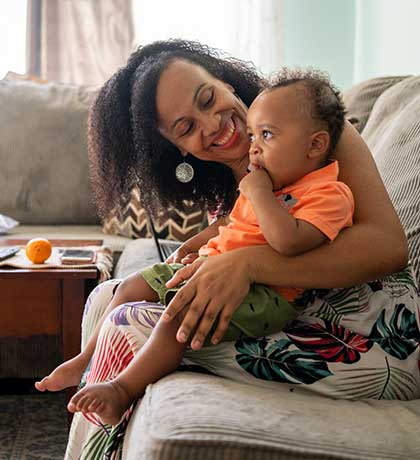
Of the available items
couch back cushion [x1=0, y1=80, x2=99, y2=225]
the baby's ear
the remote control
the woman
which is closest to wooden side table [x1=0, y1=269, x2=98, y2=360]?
the remote control

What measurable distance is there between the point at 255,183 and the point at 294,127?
0.11 m

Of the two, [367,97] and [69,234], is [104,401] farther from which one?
[69,234]

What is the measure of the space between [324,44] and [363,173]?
2.87 m

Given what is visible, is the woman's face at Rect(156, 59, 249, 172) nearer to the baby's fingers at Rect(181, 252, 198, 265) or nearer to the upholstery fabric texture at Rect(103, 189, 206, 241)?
the baby's fingers at Rect(181, 252, 198, 265)

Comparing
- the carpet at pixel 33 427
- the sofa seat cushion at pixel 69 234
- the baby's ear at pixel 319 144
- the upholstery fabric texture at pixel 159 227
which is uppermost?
the baby's ear at pixel 319 144

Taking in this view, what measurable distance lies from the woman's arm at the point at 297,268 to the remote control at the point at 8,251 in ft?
3.78

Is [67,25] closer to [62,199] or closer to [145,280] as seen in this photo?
[62,199]

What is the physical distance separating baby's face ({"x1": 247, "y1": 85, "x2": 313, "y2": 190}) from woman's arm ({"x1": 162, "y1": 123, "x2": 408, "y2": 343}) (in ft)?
0.43

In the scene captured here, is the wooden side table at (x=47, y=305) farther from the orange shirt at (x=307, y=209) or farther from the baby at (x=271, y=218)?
the orange shirt at (x=307, y=209)

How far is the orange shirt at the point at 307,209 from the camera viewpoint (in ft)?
3.82

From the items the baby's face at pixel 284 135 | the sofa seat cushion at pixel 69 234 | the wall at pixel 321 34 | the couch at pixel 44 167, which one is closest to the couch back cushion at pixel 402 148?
the baby's face at pixel 284 135

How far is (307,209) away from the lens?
3.84 feet

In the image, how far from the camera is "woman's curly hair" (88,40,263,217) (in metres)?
1.67

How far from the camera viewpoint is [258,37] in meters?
3.90
